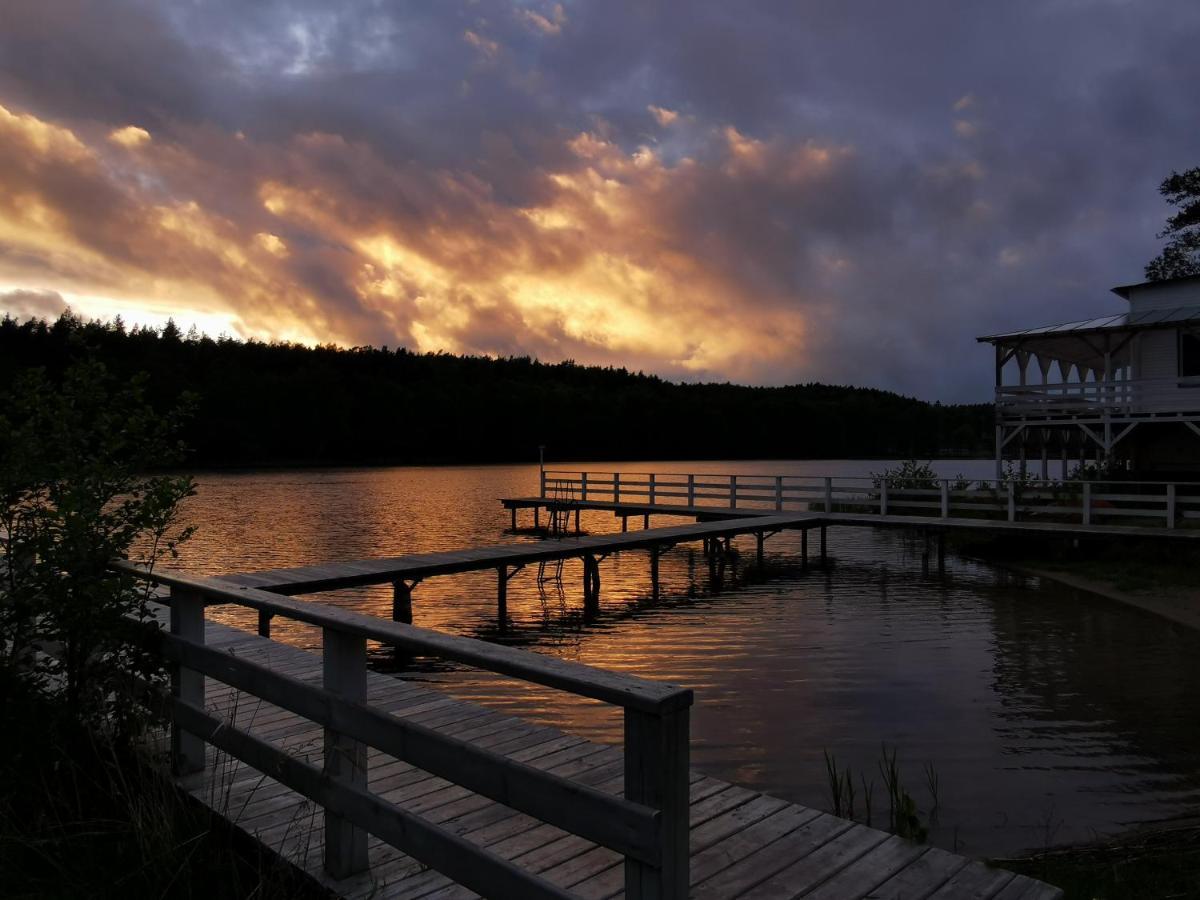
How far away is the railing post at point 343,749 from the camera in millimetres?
3121

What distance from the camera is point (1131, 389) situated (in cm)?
2475

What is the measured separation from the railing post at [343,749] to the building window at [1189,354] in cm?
2797

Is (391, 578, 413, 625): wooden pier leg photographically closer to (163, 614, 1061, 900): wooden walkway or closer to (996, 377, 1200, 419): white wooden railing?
(163, 614, 1061, 900): wooden walkway

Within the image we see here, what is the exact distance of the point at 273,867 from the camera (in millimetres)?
3342

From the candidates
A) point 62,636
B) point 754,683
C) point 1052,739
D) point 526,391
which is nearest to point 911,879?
point 62,636

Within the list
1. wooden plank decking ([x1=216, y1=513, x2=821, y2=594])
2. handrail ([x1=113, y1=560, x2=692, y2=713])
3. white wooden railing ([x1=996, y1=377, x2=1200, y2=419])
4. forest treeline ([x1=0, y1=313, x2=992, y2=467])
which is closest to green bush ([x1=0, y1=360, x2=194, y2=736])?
handrail ([x1=113, y1=560, x2=692, y2=713])

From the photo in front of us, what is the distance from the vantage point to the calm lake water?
666 cm

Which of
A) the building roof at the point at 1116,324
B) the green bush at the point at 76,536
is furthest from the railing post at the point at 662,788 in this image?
the building roof at the point at 1116,324

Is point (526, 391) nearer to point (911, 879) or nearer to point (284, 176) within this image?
point (284, 176)

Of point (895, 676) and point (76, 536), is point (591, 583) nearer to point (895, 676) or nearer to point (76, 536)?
point (895, 676)

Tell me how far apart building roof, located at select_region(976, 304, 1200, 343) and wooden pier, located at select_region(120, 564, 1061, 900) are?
24.8 metres

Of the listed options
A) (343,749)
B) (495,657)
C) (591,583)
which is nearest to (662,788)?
(495,657)

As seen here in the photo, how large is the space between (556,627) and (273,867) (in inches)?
427

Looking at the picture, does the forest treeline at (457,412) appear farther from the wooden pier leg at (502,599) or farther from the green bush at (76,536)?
the green bush at (76,536)
